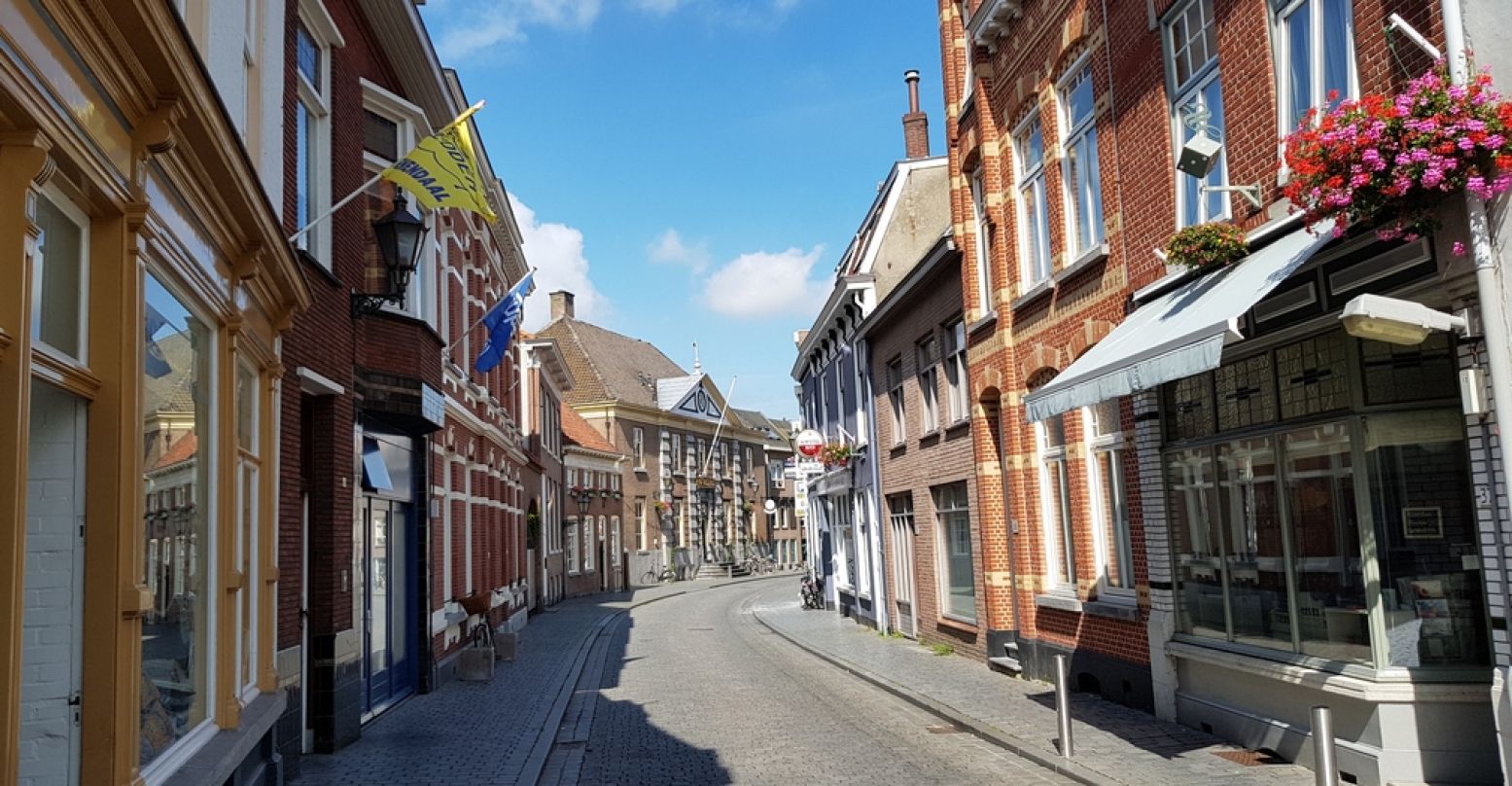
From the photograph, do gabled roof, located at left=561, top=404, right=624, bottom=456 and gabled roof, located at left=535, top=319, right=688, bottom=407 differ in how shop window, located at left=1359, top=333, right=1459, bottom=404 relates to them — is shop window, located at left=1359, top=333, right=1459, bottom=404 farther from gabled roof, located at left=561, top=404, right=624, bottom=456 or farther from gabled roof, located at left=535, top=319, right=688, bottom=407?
gabled roof, located at left=535, top=319, right=688, bottom=407

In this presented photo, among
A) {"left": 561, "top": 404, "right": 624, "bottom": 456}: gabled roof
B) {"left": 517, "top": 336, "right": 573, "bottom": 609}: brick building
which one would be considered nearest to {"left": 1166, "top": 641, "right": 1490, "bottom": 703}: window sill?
{"left": 517, "top": 336, "right": 573, "bottom": 609}: brick building

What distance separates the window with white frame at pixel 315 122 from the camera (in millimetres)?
10523

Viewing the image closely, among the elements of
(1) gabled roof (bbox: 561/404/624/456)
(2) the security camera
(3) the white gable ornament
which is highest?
(3) the white gable ornament

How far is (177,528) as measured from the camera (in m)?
6.10

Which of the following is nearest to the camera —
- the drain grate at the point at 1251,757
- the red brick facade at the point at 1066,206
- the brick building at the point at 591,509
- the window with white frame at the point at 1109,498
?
the drain grate at the point at 1251,757

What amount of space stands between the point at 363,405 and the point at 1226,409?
7.91 meters

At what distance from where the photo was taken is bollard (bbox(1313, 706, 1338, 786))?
5.81 m

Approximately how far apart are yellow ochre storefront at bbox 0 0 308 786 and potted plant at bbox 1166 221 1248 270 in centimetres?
643

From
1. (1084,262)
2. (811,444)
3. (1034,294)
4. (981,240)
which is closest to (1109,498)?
(1084,262)

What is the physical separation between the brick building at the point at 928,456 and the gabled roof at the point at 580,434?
2134cm

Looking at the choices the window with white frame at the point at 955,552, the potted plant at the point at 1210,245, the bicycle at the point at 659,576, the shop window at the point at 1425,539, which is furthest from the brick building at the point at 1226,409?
the bicycle at the point at 659,576

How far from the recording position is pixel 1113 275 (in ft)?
37.1

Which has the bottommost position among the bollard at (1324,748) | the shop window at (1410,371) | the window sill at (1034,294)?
the bollard at (1324,748)

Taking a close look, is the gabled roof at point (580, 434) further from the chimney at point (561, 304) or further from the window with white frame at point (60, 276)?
the window with white frame at point (60, 276)
